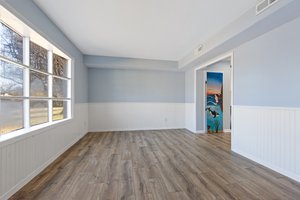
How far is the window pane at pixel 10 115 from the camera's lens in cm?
178

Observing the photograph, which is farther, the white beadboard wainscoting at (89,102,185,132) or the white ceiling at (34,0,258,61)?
the white beadboard wainscoting at (89,102,185,132)

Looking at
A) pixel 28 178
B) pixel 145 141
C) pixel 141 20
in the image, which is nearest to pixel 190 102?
pixel 145 141

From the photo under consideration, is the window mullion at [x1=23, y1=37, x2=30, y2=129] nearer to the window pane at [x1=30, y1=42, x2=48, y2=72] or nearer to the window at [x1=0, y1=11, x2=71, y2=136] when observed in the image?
the window at [x1=0, y1=11, x2=71, y2=136]

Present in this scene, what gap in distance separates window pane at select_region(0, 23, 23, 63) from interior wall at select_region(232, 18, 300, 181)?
3.86 metres

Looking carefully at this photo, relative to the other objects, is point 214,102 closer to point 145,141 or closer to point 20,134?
point 145,141

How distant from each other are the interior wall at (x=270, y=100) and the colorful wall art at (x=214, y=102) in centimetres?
187

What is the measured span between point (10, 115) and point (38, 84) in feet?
2.61

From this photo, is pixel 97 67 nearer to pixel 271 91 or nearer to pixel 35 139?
pixel 35 139

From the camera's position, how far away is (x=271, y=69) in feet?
8.11

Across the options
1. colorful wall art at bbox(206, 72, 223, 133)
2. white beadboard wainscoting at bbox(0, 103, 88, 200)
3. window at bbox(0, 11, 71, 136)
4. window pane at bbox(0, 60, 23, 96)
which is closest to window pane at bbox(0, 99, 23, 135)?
window at bbox(0, 11, 71, 136)

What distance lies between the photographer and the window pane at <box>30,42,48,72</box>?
7.94 feet

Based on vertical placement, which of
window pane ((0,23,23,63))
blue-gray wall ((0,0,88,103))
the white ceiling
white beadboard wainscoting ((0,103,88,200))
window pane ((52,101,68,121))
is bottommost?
white beadboard wainscoting ((0,103,88,200))

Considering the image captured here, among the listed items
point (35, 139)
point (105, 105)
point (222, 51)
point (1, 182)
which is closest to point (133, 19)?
point (222, 51)

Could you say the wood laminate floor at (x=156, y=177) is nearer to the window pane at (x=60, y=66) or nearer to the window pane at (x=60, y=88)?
the window pane at (x=60, y=88)
